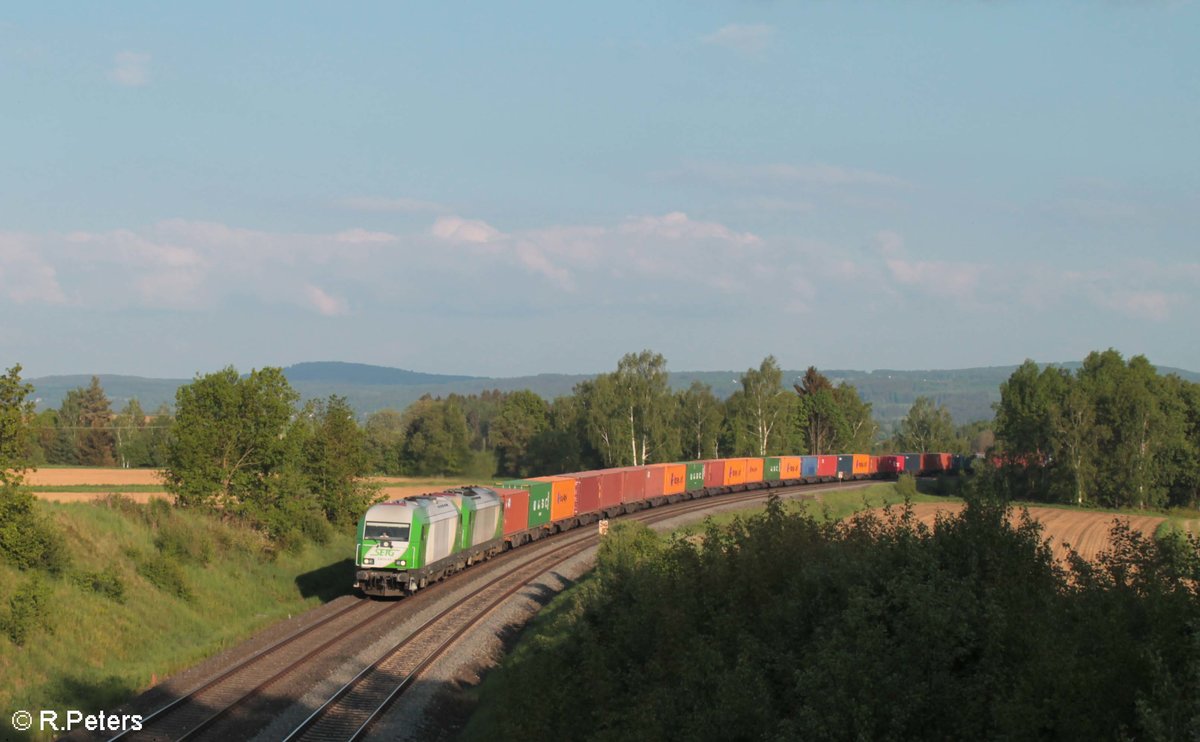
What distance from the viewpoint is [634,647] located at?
781 inches

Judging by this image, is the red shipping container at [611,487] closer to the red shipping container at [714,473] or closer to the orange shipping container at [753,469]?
the red shipping container at [714,473]

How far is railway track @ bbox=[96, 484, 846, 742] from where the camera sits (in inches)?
773

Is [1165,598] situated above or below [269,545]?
above

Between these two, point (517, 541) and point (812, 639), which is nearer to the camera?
point (812, 639)

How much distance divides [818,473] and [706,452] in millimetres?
31180

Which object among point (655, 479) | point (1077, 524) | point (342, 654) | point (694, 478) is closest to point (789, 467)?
point (694, 478)

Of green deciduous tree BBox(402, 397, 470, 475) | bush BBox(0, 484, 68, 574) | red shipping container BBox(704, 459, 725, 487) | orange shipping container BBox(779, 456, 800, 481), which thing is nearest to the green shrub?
bush BBox(0, 484, 68, 574)

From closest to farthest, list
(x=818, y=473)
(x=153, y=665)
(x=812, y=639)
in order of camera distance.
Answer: (x=812, y=639), (x=153, y=665), (x=818, y=473)

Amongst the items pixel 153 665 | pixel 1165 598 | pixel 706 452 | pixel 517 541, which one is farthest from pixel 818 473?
pixel 1165 598

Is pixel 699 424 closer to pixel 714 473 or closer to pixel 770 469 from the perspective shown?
pixel 770 469

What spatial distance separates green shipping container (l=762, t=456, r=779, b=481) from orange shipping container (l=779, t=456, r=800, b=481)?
496 millimetres

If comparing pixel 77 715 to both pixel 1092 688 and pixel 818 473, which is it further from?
pixel 818 473

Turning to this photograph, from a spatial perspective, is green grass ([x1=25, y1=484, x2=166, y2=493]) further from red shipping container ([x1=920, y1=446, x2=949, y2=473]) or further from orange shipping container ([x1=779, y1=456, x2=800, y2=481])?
red shipping container ([x1=920, y1=446, x2=949, y2=473])

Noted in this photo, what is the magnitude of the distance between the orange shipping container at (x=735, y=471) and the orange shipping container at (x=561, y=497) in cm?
2865
